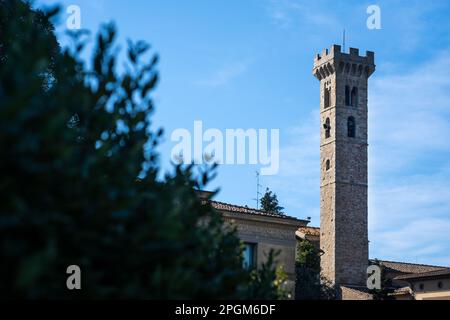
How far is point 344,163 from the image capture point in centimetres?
5553

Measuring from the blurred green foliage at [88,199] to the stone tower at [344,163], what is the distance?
4667 cm

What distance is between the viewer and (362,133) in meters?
57.4

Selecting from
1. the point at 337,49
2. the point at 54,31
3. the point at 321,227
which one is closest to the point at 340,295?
the point at 321,227

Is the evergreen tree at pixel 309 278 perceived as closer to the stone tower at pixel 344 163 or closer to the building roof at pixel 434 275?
the stone tower at pixel 344 163

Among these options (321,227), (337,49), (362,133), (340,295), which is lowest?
(340,295)

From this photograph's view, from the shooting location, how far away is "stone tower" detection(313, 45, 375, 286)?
173 feet

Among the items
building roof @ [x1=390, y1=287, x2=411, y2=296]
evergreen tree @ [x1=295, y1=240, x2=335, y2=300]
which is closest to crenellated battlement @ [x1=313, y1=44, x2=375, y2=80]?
evergreen tree @ [x1=295, y1=240, x2=335, y2=300]

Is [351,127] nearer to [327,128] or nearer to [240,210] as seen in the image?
[327,128]

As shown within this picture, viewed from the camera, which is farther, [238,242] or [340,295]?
[340,295]

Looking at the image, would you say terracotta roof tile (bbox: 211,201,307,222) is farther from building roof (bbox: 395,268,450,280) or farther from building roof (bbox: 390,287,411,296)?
building roof (bbox: 390,287,411,296)
